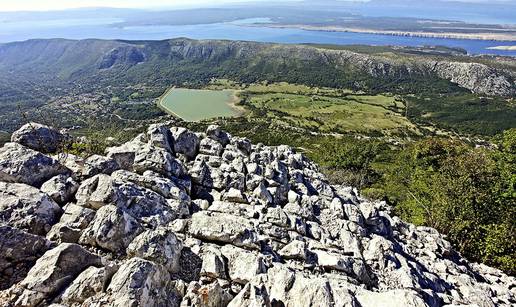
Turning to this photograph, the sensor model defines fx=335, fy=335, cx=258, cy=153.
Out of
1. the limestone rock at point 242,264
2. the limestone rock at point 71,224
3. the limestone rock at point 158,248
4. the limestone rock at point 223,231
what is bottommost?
the limestone rock at point 242,264

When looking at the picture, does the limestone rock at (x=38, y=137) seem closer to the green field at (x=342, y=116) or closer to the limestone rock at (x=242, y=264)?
the limestone rock at (x=242, y=264)

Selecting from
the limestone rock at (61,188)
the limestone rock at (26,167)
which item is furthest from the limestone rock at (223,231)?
the limestone rock at (26,167)

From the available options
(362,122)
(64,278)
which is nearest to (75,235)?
(64,278)

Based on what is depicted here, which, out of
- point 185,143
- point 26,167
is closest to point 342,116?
point 185,143

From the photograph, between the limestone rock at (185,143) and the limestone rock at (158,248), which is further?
the limestone rock at (185,143)

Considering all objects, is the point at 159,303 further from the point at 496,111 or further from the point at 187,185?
the point at 496,111

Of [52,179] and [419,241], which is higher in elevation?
[52,179]

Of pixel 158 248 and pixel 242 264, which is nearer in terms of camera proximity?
pixel 158 248

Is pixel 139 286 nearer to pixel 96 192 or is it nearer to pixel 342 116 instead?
pixel 96 192

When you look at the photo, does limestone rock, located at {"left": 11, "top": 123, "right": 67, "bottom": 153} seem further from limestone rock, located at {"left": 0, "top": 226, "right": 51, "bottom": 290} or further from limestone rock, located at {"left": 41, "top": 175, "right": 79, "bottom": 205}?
limestone rock, located at {"left": 0, "top": 226, "right": 51, "bottom": 290}
